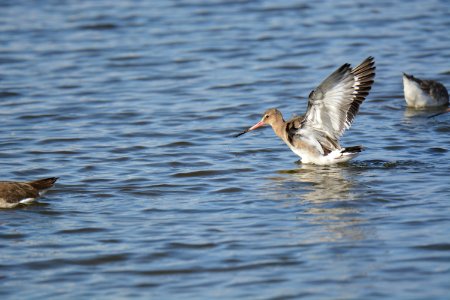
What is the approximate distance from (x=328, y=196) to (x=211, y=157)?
7.48 feet

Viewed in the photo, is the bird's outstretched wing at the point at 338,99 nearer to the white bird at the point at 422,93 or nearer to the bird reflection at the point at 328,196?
the bird reflection at the point at 328,196

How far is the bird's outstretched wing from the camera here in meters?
9.97

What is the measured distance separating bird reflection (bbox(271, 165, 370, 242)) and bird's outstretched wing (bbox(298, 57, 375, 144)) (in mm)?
453

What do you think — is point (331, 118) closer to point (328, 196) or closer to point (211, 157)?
point (211, 157)

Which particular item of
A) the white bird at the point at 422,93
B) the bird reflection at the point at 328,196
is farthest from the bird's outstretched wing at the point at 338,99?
the white bird at the point at 422,93

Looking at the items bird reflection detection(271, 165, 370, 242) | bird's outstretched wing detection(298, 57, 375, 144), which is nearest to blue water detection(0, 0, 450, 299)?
bird reflection detection(271, 165, 370, 242)

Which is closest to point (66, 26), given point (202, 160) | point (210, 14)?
point (210, 14)

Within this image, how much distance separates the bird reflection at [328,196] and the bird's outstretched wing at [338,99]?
1.49 feet

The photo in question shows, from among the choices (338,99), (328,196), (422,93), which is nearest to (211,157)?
(338,99)

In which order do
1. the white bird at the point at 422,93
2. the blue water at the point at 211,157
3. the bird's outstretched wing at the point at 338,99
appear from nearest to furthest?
the blue water at the point at 211,157 → the bird's outstretched wing at the point at 338,99 → the white bird at the point at 422,93

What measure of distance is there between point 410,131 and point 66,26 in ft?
28.5

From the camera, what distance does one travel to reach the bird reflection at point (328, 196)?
773cm

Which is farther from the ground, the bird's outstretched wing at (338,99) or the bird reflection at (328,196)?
the bird's outstretched wing at (338,99)

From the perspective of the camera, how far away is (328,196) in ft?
29.0
